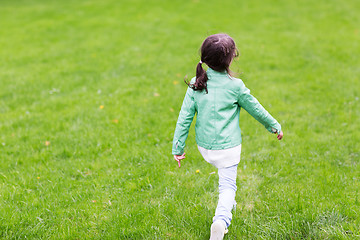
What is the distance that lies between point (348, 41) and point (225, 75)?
7.45 metres

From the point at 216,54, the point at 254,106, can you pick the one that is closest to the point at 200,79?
the point at 216,54

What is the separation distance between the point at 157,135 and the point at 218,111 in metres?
2.37

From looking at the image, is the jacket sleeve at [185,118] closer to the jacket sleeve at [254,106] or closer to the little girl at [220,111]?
the little girl at [220,111]

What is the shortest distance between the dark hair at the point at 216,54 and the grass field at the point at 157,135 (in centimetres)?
133

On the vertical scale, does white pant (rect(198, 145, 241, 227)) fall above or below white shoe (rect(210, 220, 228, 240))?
above

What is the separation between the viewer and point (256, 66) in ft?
25.7

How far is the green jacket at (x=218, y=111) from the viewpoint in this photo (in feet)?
9.50

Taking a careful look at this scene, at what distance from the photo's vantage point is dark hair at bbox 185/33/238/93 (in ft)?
9.12

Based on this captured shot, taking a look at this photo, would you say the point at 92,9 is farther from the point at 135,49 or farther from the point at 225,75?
the point at 225,75

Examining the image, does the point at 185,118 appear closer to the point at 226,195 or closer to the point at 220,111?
the point at 220,111

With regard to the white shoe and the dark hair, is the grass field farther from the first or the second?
the dark hair

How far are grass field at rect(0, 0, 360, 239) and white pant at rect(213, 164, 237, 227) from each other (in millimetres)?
367

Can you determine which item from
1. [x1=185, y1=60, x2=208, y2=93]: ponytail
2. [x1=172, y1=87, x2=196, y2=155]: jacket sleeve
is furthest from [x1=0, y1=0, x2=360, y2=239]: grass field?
[x1=185, y1=60, x2=208, y2=93]: ponytail

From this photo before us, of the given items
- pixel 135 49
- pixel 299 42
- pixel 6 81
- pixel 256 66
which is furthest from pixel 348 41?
pixel 6 81
